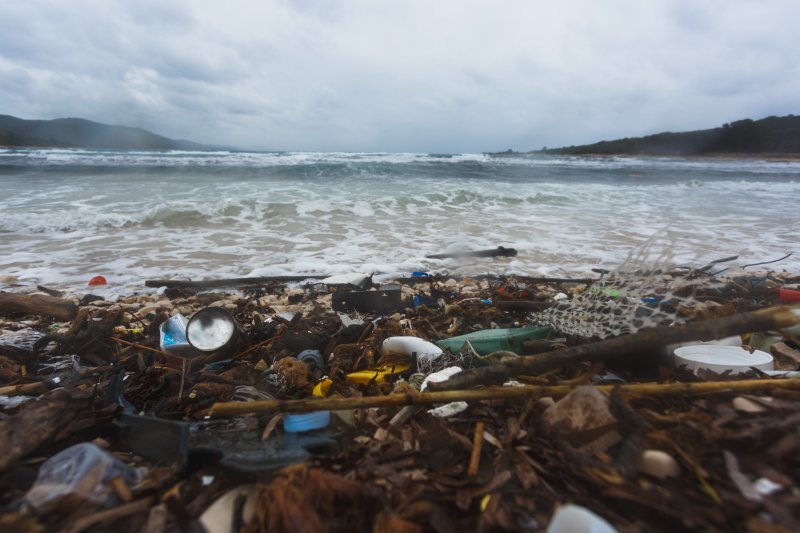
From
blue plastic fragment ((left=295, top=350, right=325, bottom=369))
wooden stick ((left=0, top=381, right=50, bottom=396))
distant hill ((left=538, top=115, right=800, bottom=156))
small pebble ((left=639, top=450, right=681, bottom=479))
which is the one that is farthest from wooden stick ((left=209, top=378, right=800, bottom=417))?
distant hill ((left=538, top=115, right=800, bottom=156))

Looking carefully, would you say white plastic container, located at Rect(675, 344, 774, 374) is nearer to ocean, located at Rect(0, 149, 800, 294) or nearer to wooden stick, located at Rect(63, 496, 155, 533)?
ocean, located at Rect(0, 149, 800, 294)

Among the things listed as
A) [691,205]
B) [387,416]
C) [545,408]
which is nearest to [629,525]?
[545,408]

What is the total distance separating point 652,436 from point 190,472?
5.95 ft

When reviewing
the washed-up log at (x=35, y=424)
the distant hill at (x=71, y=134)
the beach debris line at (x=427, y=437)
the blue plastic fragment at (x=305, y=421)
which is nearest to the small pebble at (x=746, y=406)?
the beach debris line at (x=427, y=437)

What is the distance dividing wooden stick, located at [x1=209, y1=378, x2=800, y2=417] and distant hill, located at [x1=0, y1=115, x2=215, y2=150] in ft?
145

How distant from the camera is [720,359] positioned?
227cm

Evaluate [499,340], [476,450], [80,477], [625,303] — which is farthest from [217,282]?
[625,303]

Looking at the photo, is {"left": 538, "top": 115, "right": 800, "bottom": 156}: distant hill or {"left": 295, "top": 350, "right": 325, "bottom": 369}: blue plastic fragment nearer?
{"left": 295, "top": 350, "right": 325, "bottom": 369}: blue plastic fragment

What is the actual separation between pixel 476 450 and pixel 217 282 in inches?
174

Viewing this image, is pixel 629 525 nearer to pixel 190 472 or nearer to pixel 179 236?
pixel 190 472

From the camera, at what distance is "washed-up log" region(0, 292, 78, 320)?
390 centimetres

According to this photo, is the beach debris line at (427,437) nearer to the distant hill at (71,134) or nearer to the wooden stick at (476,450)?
the wooden stick at (476,450)

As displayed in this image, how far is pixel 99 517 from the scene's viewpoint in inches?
53.5

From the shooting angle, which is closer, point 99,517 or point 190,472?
point 99,517
